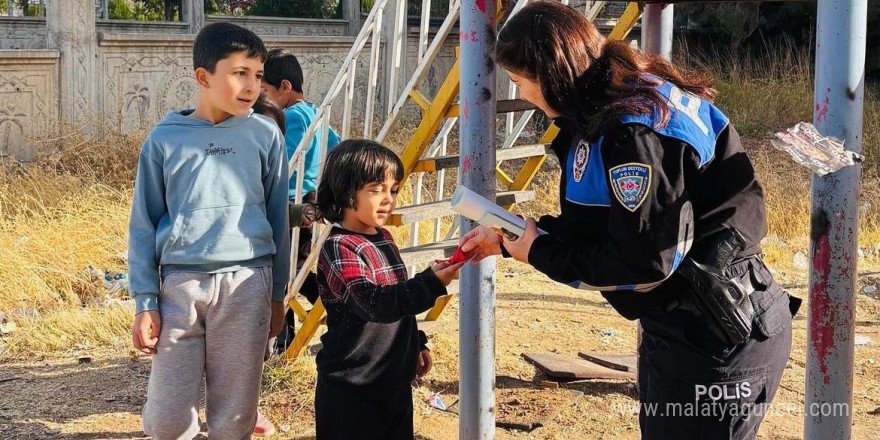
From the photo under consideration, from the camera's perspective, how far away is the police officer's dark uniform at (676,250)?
75.8 inches

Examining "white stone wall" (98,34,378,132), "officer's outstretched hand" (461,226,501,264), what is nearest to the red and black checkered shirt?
"officer's outstretched hand" (461,226,501,264)

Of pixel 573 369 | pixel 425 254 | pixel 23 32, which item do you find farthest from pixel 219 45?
pixel 23 32

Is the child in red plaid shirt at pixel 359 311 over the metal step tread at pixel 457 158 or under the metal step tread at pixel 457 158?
under

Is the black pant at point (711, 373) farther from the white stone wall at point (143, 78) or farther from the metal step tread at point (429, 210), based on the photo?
the white stone wall at point (143, 78)

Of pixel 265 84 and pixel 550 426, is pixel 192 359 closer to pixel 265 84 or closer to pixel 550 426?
pixel 550 426

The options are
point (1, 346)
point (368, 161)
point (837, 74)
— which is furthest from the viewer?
point (1, 346)

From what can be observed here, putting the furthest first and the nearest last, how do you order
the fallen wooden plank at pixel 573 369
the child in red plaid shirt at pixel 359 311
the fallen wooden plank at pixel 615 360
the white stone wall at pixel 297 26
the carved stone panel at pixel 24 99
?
the white stone wall at pixel 297 26 < the carved stone panel at pixel 24 99 < the fallen wooden plank at pixel 615 360 < the fallen wooden plank at pixel 573 369 < the child in red plaid shirt at pixel 359 311

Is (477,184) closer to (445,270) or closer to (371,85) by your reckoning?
(445,270)

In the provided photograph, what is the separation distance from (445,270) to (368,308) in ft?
0.74

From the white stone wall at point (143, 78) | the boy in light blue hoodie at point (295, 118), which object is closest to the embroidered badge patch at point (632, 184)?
the boy in light blue hoodie at point (295, 118)

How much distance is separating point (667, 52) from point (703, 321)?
1759 mm

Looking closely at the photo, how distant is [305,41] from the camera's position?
39.5ft

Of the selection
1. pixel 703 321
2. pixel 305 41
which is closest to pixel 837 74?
pixel 703 321

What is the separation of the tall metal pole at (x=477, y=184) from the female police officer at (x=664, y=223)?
76 centimetres
